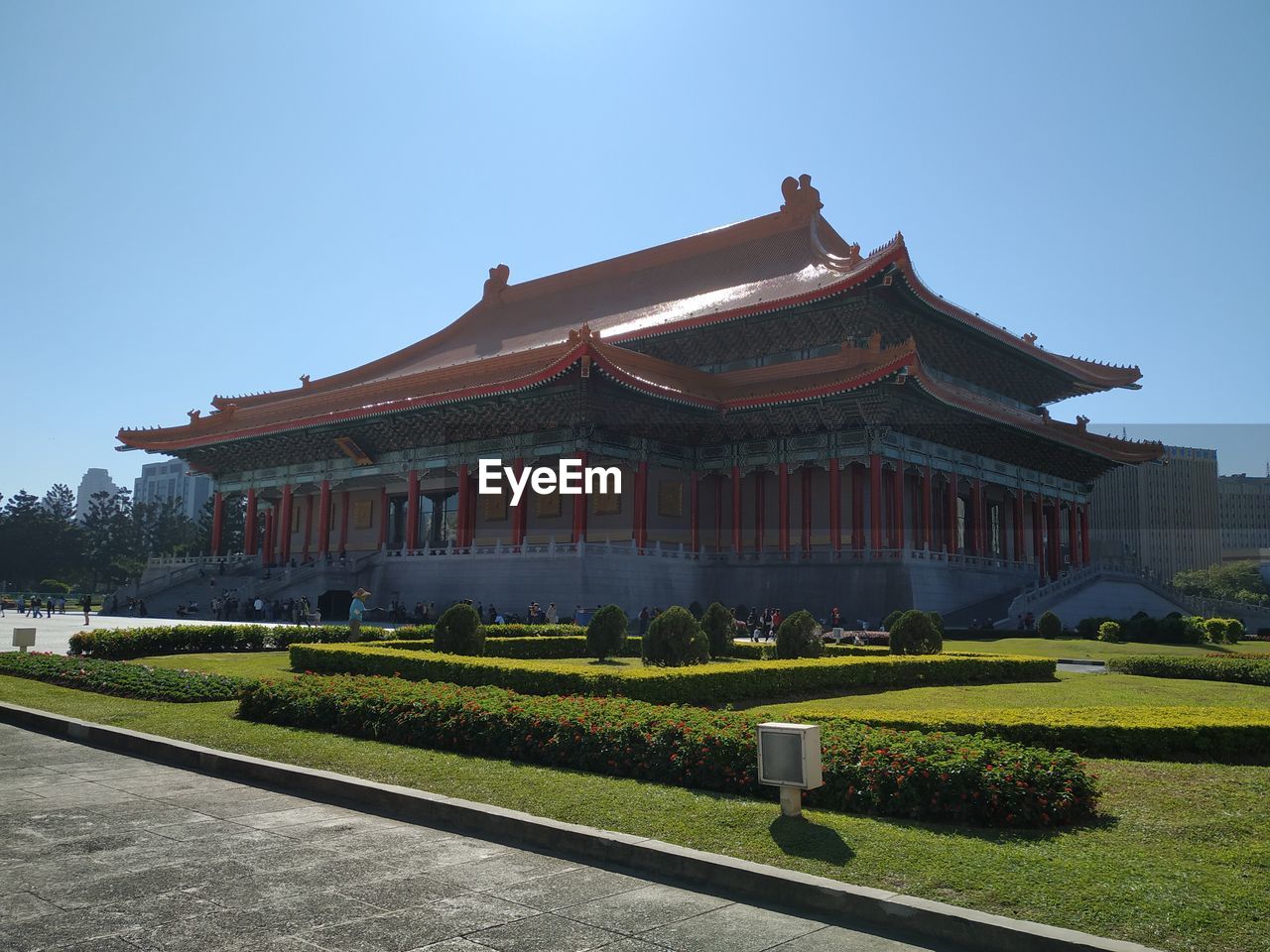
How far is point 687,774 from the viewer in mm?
8047

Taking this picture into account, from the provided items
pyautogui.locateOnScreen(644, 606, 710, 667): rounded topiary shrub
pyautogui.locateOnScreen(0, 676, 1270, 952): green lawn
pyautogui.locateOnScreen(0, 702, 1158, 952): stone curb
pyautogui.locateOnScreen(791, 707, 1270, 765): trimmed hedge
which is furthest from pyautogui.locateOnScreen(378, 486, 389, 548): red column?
pyautogui.locateOnScreen(791, 707, 1270, 765): trimmed hedge

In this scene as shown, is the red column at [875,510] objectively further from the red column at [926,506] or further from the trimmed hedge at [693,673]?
the trimmed hedge at [693,673]

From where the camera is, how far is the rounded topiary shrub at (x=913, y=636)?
18.1m

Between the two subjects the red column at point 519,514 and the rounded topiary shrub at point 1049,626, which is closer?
the rounded topiary shrub at point 1049,626

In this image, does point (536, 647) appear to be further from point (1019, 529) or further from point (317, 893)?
point (1019, 529)

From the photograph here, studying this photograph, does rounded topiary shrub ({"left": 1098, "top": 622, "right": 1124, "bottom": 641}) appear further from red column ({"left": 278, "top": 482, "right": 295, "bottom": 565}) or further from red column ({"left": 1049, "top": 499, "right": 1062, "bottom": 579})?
red column ({"left": 278, "top": 482, "right": 295, "bottom": 565})

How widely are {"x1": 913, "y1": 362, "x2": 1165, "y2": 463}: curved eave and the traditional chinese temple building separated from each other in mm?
130

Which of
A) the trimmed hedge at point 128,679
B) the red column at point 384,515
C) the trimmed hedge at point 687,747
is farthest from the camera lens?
the red column at point 384,515

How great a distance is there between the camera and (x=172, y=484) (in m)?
182

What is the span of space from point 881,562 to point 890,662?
17.3 meters

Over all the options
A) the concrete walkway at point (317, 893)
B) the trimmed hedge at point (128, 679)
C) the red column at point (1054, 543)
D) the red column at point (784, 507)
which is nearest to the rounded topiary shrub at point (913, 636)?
the trimmed hedge at point (128, 679)

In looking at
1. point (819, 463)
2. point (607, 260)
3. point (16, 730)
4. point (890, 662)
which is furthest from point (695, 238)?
point (16, 730)

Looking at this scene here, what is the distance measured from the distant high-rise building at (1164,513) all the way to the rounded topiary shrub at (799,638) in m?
95.3

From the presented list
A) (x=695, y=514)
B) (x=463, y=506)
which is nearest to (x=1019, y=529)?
(x=695, y=514)
